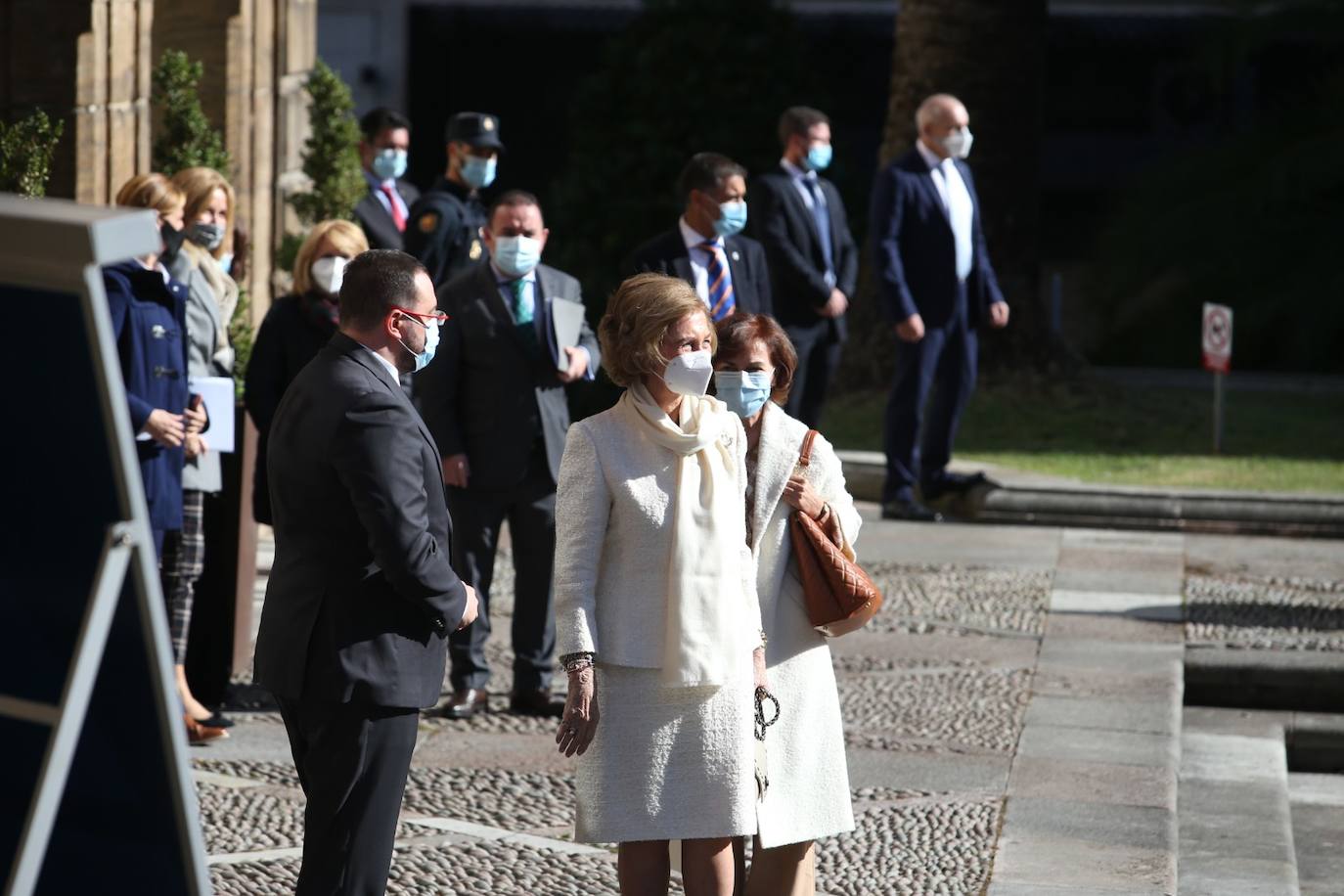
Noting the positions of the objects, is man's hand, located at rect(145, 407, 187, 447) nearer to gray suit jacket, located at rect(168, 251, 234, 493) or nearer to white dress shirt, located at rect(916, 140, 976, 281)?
gray suit jacket, located at rect(168, 251, 234, 493)

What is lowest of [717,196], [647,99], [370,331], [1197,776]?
[1197,776]

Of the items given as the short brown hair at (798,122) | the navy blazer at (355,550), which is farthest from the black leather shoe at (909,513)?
the navy blazer at (355,550)

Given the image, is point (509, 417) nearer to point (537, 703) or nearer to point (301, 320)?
point (301, 320)

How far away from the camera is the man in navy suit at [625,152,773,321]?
8234mm

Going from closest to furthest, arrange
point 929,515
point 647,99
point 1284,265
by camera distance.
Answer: point 929,515, point 647,99, point 1284,265

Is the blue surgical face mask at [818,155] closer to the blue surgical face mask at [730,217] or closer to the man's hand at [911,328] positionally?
the man's hand at [911,328]

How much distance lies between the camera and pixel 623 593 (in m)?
4.43

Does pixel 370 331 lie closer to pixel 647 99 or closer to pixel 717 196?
pixel 717 196

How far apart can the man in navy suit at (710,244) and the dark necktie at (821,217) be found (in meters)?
1.73

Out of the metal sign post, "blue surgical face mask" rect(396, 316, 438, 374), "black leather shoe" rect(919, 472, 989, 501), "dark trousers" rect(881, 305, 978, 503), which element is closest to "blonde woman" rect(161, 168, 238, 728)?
"blue surgical face mask" rect(396, 316, 438, 374)

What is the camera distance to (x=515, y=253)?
7020 mm

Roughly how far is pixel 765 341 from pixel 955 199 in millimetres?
6008

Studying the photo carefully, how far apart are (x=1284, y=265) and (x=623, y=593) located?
14331 millimetres

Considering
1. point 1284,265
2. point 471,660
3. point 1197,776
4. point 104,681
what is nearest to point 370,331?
point 104,681
